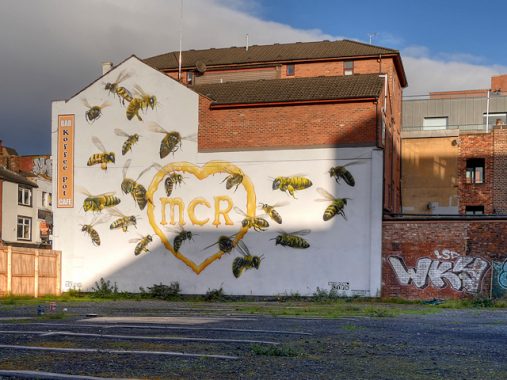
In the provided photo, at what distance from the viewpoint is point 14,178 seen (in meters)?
52.8

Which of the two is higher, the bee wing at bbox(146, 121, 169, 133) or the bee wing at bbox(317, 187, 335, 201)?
the bee wing at bbox(146, 121, 169, 133)

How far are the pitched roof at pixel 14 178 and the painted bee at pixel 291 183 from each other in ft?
103

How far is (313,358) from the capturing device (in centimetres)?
826

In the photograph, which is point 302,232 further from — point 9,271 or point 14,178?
point 14,178

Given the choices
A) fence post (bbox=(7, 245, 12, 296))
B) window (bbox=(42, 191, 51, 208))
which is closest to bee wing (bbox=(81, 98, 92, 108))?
fence post (bbox=(7, 245, 12, 296))

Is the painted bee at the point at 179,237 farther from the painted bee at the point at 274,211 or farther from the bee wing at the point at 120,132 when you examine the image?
the bee wing at the point at 120,132

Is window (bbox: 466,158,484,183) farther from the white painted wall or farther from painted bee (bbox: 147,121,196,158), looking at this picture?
painted bee (bbox: 147,121,196,158)

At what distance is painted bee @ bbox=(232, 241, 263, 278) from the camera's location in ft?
89.1

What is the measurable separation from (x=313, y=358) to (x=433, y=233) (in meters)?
18.2

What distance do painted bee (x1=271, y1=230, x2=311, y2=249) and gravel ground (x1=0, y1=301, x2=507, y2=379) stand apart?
12.5 metres

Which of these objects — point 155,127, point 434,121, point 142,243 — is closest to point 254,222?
point 142,243

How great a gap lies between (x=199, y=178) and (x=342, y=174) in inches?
249

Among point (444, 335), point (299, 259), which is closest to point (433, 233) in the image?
point (299, 259)

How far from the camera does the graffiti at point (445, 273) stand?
81.6 ft
